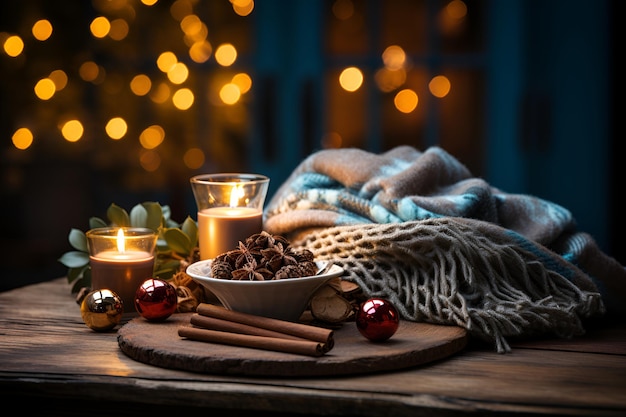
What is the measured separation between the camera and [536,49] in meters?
2.60

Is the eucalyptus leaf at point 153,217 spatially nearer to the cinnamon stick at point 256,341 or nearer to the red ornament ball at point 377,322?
the cinnamon stick at point 256,341

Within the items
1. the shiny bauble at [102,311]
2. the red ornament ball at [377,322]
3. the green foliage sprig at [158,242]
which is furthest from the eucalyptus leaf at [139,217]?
the red ornament ball at [377,322]

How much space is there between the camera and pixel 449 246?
43.0 inches

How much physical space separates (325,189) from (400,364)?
460 mm

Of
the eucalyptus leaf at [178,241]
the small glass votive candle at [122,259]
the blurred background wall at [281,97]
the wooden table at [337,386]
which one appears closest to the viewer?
the wooden table at [337,386]

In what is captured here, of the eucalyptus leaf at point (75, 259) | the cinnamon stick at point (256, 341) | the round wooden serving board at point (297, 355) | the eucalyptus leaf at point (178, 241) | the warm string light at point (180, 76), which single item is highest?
the warm string light at point (180, 76)

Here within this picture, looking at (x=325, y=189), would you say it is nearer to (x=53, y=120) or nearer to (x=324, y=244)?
(x=324, y=244)

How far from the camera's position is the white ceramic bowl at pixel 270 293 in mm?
996

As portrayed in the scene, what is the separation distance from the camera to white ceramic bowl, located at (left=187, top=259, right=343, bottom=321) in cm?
100

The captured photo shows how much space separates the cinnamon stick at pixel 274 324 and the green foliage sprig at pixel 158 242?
28 centimetres

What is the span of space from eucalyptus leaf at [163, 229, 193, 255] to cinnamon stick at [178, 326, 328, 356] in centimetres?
32

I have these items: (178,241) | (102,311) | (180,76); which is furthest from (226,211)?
(180,76)

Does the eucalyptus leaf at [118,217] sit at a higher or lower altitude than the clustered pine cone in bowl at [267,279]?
higher

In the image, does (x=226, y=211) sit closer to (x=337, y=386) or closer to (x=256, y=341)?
(x=256, y=341)
